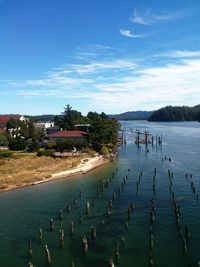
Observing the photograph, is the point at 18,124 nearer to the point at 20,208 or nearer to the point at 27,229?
the point at 20,208

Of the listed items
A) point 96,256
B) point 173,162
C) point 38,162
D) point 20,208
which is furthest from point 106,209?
point 173,162

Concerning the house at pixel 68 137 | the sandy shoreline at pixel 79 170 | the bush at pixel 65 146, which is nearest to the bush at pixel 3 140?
the house at pixel 68 137

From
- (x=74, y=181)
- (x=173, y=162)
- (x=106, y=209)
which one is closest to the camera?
(x=106, y=209)

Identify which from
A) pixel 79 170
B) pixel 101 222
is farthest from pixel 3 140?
pixel 101 222

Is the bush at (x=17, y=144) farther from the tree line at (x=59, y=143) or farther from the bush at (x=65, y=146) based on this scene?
the bush at (x=65, y=146)

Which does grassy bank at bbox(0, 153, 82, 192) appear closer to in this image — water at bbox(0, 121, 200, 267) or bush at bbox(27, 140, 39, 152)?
water at bbox(0, 121, 200, 267)

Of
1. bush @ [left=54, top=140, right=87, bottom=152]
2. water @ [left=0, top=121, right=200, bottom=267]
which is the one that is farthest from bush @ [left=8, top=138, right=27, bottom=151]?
water @ [left=0, top=121, right=200, bottom=267]
